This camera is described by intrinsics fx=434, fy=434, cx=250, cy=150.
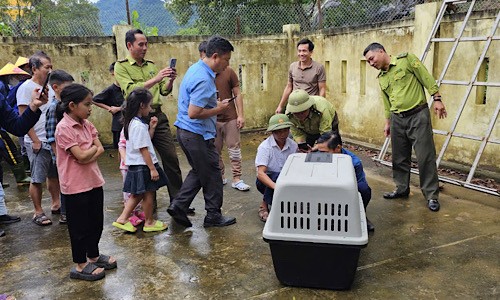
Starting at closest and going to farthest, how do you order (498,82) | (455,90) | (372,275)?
(372,275) → (498,82) → (455,90)

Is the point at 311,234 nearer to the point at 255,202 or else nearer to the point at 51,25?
the point at 255,202

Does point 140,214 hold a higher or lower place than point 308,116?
lower

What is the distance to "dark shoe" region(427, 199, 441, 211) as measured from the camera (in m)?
4.09

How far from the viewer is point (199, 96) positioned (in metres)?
3.48

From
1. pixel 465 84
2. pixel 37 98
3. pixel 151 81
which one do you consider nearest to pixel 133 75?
pixel 151 81

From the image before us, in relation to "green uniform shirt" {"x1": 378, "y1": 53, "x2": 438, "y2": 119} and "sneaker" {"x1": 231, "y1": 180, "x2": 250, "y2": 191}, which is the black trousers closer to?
"sneaker" {"x1": 231, "y1": 180, "x2": 250, "y2": 191}

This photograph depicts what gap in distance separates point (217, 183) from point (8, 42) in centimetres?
498

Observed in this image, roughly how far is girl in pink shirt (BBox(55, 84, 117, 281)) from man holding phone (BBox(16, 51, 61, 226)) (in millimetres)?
1166

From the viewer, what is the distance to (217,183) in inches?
151

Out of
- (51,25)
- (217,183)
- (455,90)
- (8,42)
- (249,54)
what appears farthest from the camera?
(249,54)

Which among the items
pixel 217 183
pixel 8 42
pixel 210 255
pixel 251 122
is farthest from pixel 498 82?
pixel 8 42

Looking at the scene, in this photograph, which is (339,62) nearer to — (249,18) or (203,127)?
(249,18)

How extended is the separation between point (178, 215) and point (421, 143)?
239 centimetres

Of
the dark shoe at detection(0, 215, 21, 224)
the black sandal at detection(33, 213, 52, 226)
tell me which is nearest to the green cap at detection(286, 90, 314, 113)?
the black sandal at detection(33, 213, 52, 226)
